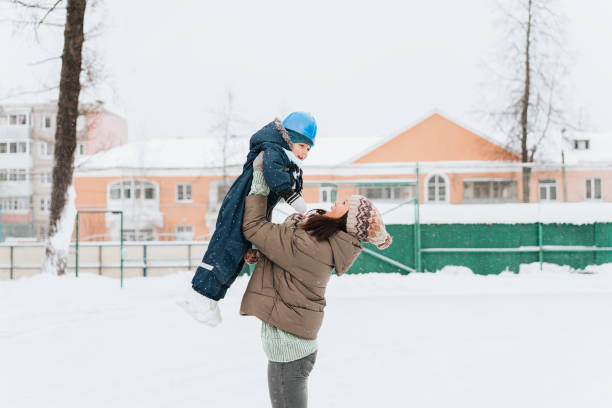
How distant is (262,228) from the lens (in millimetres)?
1986

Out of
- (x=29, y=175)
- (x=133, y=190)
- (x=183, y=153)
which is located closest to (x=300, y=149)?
(x=133, y=190)

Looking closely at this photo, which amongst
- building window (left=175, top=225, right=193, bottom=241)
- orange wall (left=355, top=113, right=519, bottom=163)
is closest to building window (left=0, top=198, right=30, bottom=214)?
building window (left=175, top=225, right=193, bottom=241)

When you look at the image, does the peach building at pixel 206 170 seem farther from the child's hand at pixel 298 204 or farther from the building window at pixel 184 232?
the child's hand at pixel 298 204

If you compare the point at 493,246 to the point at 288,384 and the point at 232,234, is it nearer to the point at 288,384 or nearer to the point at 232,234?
the point at 288,384

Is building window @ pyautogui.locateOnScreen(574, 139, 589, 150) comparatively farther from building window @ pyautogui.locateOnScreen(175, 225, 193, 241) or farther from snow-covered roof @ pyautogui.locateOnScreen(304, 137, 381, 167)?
building window @ pyautogui.locateOnScreen(175, 225, 193, 241)

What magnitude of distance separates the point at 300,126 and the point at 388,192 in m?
11.5

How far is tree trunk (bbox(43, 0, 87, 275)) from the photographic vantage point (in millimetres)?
11242

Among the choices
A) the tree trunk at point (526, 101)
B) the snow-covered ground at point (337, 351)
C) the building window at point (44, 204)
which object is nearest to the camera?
the snow-covered ground at point (337, 351)

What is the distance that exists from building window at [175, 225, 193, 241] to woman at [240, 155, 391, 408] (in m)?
23.5

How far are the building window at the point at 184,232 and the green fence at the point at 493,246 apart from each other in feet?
47.2

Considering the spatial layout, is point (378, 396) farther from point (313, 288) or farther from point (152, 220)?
point (152, 220)

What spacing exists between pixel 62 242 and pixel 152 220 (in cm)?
1694

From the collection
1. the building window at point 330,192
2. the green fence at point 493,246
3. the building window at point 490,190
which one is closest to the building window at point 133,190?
the building window at point 490,190

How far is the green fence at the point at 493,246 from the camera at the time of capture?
12.3 m
